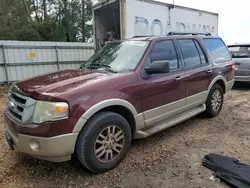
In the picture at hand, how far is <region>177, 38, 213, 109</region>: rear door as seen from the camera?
14.3 ft

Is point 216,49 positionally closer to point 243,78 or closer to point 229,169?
point 229,169

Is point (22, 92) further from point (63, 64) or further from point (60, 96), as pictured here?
point (63, 64)

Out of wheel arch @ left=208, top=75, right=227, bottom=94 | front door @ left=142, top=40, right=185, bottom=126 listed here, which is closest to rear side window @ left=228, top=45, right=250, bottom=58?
wheel arch @ left=208, top=75, right=227, bottom=94

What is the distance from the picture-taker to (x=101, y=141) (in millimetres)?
3049

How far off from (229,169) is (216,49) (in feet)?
10.0

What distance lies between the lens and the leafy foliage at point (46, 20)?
62.0 feet

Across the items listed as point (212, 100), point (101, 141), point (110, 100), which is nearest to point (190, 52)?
point (212, 100)

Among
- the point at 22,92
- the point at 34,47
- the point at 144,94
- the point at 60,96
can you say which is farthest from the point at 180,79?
the point at 34,47

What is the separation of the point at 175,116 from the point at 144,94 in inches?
40.6

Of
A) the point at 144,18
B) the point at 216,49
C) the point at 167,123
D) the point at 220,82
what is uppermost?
the point at 144,18

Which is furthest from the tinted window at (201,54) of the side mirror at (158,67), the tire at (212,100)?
the side mirror at (158,67)

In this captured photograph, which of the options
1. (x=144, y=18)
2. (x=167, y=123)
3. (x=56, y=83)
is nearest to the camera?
(x=56, y=83)

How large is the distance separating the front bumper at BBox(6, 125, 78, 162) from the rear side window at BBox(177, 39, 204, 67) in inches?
103

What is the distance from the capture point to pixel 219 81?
531 centimetres
